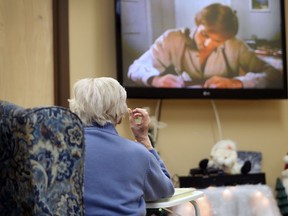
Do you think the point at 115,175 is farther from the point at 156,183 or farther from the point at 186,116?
the point at 186,116

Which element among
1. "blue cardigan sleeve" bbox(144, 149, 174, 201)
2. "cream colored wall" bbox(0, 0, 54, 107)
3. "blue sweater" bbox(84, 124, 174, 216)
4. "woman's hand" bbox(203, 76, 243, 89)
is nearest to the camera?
"blue sweater" bbox(84, 124, 174, 216)

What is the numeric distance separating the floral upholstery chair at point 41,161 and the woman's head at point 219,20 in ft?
8.48

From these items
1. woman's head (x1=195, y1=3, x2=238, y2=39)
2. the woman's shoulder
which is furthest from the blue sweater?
woman's head (x1=195, y1=3, x2=238, y2=39)

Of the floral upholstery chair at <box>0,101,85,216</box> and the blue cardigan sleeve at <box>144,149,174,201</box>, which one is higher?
the floral upholstery chair at <box>0,101,85,216</box>

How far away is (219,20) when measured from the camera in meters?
3.68

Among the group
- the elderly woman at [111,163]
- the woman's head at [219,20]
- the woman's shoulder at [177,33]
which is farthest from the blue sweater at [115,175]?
the woman's head at [219,20]

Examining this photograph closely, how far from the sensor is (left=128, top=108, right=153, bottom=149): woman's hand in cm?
194

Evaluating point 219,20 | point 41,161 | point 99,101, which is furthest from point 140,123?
point 219,20

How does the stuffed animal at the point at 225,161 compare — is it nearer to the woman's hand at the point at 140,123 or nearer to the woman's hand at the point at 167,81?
the woman's hand at the point at 167,81

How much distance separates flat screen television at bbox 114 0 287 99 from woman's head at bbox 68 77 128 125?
171 cm

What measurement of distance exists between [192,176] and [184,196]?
147 cm

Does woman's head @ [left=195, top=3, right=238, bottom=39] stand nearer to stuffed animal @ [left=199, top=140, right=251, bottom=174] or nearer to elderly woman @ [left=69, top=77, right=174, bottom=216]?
stuffed animal @ [left=199, top=140, right=251, bottom=174]

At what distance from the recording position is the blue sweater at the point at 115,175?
157 cm

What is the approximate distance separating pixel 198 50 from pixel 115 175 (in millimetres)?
2197
